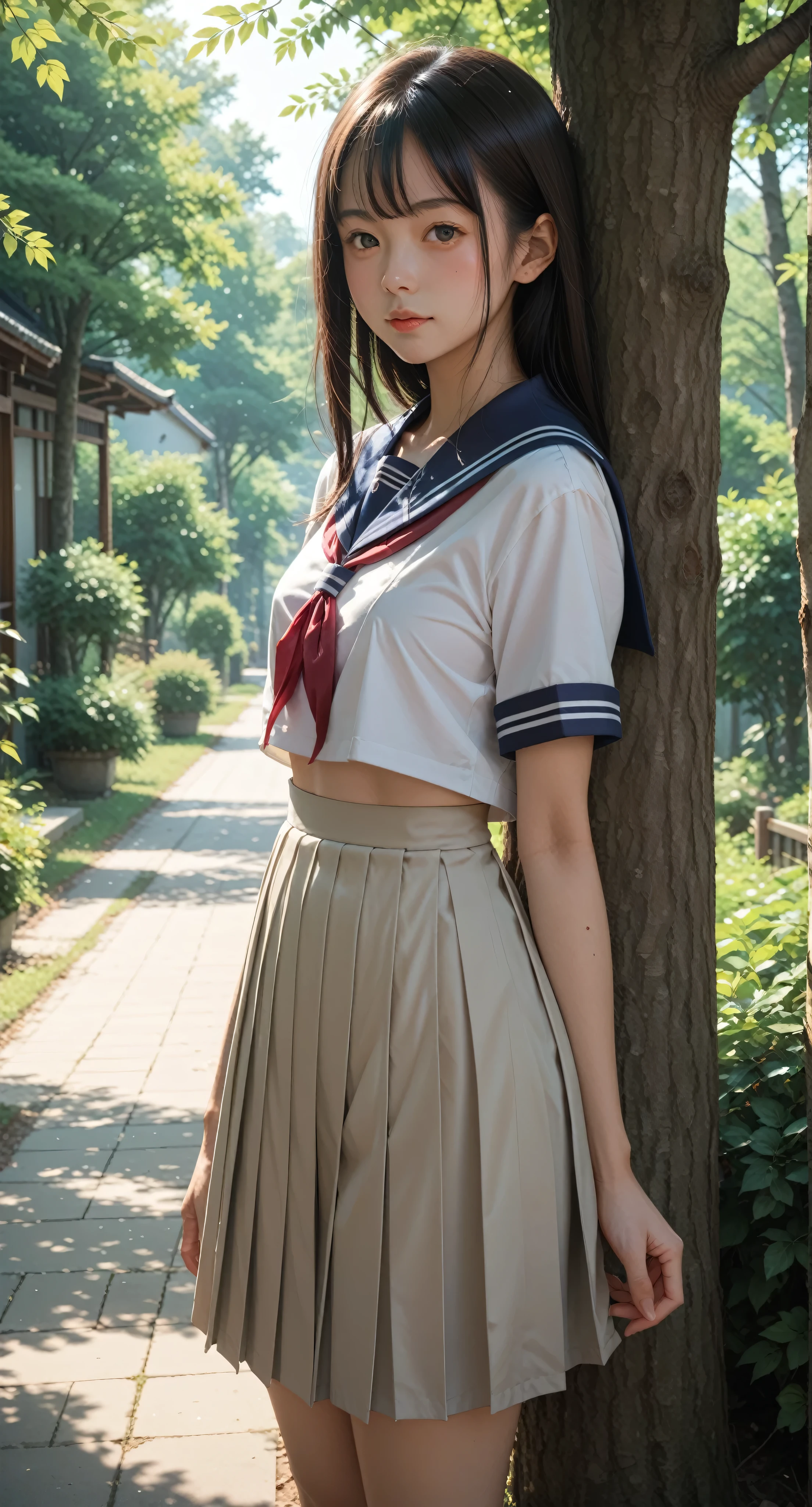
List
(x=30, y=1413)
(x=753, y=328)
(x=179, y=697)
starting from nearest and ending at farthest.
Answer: (x=30, y=1413) → (x=179, y=697) → (x=753, y=328)

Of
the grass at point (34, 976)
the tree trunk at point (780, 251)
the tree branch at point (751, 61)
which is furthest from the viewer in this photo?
the tree trunk at point (780, 251)

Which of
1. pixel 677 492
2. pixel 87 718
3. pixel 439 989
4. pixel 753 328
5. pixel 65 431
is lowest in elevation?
pixel 87 718

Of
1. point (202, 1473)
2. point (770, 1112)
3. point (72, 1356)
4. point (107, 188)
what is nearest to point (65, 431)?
point (107, 188)

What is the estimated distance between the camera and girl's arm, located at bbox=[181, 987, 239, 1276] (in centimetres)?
184

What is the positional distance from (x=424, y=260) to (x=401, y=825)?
0.68 m

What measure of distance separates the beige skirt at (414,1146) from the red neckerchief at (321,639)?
0.14 metres

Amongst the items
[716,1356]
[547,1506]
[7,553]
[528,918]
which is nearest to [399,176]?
[528,918]

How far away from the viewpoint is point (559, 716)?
58.5 inches

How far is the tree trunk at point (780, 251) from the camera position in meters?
13.1

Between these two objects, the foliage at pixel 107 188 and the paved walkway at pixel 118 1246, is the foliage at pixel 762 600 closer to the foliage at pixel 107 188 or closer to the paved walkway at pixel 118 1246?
the paved walkway at pixel 118 1246

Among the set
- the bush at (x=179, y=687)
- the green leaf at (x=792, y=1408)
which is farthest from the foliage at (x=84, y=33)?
the bush at (x=179, y=687)

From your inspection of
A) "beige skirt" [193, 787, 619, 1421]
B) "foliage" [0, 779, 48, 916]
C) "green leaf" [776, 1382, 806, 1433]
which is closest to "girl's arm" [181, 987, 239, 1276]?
"beige skirt" [193, 787, 619, 1421]

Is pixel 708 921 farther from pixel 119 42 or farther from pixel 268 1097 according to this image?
pixel 119 42

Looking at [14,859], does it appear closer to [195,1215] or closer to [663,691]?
[195,1215]
